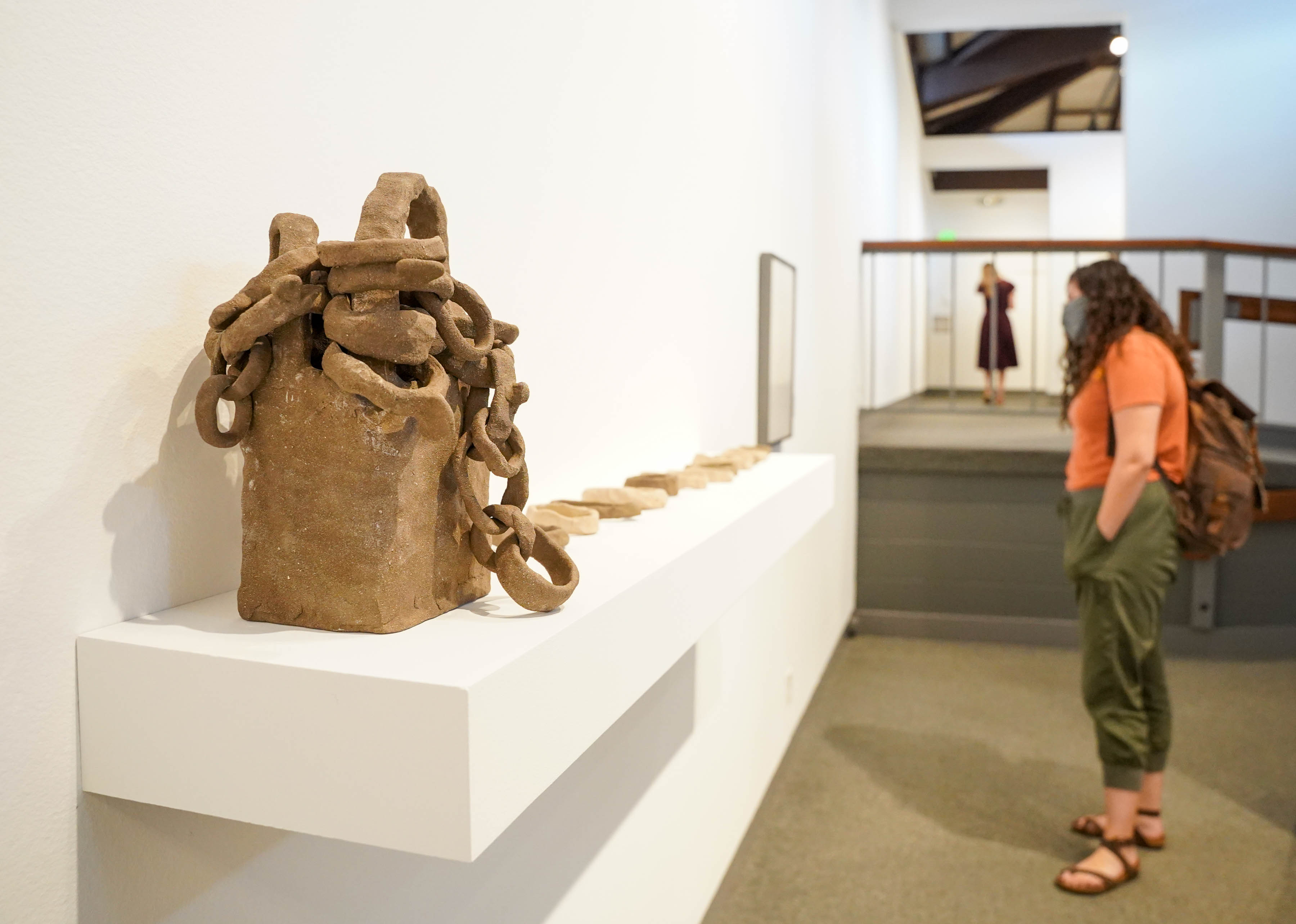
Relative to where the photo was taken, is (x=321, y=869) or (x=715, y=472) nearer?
(x=321, y=869)

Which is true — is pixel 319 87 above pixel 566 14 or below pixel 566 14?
below

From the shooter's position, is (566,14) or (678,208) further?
(678,208)

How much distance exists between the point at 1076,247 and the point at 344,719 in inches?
195

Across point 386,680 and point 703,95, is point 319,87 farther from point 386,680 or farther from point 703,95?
point 703,95

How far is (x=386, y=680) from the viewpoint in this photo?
0.59m

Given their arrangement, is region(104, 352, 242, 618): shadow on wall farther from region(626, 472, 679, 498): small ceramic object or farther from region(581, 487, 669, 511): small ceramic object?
region(626, 472, 679, 498): small ceramic object

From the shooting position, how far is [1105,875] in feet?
8.04

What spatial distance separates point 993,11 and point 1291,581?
4.15m

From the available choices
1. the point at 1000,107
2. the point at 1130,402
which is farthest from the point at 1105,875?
the point at 1000,107

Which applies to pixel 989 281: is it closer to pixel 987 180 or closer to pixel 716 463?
pixel 987 180

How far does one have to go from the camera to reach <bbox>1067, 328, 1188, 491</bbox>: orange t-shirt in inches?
89.9

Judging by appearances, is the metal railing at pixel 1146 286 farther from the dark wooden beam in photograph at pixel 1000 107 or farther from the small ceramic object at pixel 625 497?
the small ceramic object at pixel 625 497

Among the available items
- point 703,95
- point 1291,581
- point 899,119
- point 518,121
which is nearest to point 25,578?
point 518,121

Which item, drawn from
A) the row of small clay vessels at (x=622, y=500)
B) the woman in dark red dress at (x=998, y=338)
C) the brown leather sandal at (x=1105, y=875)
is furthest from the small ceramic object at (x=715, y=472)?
the woman in dark red dress at (x=998, y=338)
